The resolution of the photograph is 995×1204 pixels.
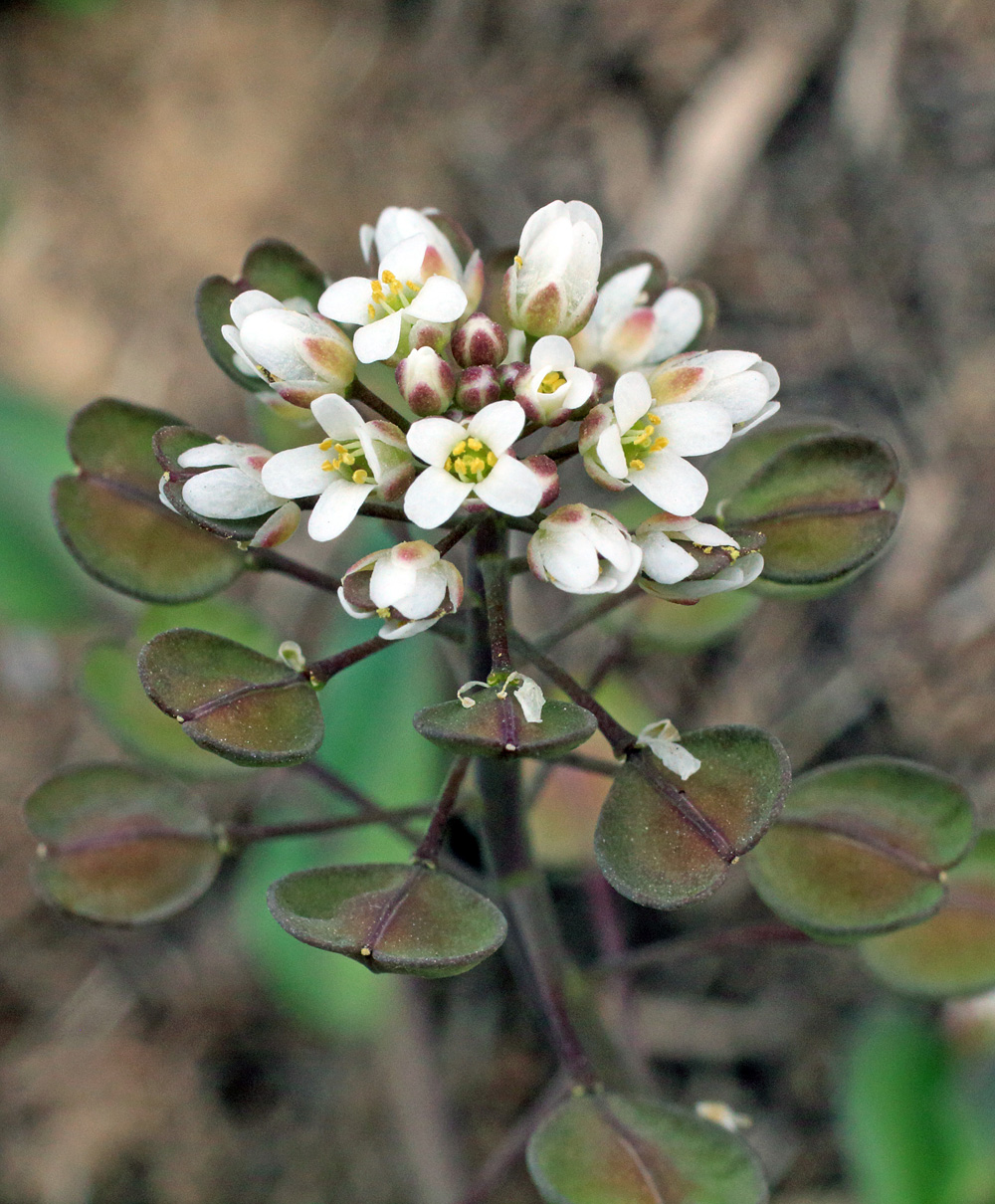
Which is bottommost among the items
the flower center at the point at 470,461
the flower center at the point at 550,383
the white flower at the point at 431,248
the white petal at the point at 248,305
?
the flower center at the point at 470,461

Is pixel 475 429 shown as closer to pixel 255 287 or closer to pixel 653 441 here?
pixel 653 441

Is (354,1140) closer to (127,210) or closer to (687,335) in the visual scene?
(687,335)

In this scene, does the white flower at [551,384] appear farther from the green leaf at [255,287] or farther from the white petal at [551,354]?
the green leaf at [255,287]

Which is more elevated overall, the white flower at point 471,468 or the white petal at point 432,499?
the white flower at point 471,468

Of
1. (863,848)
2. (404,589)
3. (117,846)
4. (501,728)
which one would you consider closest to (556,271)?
(404,589)

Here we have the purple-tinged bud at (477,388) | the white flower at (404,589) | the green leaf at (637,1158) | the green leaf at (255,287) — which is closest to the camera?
the white flower at (404,589)

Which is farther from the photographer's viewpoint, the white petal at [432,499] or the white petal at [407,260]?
the white petal at [407,260]

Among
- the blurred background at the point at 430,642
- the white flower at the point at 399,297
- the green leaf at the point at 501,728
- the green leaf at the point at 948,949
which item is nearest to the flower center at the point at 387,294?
the white flower at the point at 399,297

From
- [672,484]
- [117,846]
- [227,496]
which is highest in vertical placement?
[672,484]
